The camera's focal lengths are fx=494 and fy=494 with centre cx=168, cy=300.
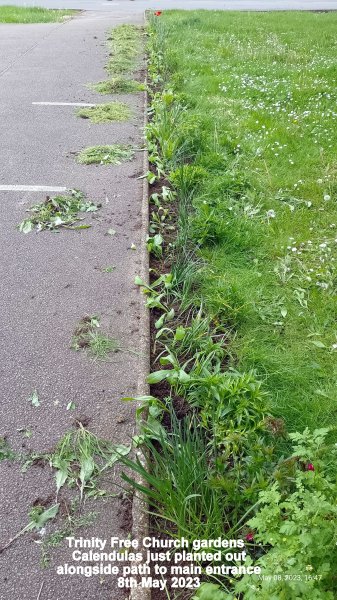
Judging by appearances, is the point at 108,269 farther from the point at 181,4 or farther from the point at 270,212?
the point at 181,4

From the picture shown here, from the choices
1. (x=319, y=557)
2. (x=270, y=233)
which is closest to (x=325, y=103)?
(x=270, y=233)

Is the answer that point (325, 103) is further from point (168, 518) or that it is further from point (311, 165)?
point (168, 518)

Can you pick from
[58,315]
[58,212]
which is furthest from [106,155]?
[58,315]

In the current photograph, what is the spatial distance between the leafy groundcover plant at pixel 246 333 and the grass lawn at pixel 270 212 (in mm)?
14

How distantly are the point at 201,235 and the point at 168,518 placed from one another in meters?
2.52

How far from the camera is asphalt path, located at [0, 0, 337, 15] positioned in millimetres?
18219

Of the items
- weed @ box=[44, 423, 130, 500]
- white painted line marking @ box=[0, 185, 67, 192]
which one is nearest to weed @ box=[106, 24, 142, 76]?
white painted line marking @ box=[0, 185, 67, 192]

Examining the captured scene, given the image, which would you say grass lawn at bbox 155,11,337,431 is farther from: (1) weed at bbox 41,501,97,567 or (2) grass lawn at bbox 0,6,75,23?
(2) grass lawn at bbox 0,6,75,23

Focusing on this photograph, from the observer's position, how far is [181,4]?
18.8 meters

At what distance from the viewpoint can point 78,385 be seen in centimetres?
299

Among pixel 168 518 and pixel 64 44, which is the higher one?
pixel 64 44

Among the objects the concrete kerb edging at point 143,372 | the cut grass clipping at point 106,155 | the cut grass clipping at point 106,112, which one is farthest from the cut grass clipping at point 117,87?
the concrete kerb edging at point 143,372

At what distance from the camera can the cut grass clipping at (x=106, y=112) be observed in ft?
23.4

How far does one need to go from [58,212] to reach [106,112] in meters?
3.17
